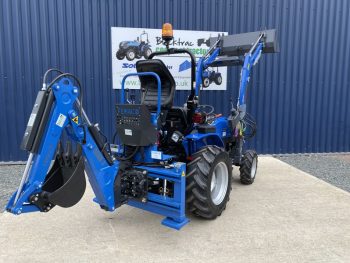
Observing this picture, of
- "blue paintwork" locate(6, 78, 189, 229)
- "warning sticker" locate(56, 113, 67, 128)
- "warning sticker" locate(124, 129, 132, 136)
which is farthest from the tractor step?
"warning sticker" locate(56, 113, 67, 128)

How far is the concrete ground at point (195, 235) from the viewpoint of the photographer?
2.95m

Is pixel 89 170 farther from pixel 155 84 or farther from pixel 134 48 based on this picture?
pixel 134 48

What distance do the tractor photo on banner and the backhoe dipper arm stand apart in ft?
11.5

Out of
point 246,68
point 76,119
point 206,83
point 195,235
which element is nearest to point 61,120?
point 76,119

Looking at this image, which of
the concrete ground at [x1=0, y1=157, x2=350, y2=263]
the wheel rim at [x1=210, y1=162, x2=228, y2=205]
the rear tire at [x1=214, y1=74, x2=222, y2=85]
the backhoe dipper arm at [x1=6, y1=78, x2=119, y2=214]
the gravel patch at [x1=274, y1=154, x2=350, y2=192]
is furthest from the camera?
the rear tire at [x1=214, y1=74, x2=222, y2=85]

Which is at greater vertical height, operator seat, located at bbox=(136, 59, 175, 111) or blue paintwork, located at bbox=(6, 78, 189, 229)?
operator seat, located at bbox=(136, 59, 175, 111)

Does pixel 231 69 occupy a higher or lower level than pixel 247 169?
higher

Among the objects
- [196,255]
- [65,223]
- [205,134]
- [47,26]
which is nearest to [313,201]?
[205,134]

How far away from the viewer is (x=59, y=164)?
2.82 metres

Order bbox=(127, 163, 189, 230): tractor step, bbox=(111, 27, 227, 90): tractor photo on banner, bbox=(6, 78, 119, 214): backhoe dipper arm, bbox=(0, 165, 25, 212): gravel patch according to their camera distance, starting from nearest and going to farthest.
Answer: bbox=(6, 78, 119, 214): backhoe dipper arm → bbox=(127, 163, 189, 230): tractor step → bbox=(0, 165, 25, 212): gravel patch → bbox=(111, 27, 227, 90): tractor photo on banner

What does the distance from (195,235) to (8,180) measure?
11.7 feet

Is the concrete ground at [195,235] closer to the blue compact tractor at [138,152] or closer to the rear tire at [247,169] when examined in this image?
the blue compact tractor at [138,152]

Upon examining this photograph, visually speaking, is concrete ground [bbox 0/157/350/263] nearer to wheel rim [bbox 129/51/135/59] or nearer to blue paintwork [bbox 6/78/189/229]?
blue paintwork [bbox 6/78/189/229]

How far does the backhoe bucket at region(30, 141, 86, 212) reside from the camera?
255 cm
